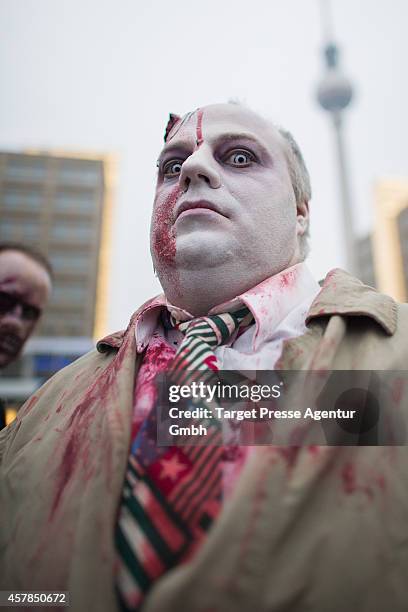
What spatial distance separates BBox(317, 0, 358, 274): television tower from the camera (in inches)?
1007

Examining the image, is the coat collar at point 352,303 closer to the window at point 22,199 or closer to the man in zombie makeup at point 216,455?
the man in zombie makeup at point 216,455

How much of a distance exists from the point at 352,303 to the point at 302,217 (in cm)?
69

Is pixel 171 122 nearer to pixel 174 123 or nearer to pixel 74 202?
pixel 174 123

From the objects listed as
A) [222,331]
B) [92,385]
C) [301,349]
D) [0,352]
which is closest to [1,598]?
[92,385]

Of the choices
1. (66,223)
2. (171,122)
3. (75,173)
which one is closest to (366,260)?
(75,173)

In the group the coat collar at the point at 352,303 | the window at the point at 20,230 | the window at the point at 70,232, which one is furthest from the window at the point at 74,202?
the coat collar at the point at 352,303

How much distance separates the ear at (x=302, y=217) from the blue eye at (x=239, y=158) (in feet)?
1.14

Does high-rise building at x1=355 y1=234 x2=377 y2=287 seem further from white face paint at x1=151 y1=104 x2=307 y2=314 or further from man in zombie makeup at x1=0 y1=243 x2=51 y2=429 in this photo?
white face paint at x1=151 y1=104 x2=307 y2=314

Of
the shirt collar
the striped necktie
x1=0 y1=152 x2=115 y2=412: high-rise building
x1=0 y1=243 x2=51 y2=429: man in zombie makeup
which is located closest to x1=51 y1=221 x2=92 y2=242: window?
x1=0 y1=152 x2=115 y2=412: high-rise building

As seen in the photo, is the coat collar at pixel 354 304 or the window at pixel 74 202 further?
the window at pixel 74 202

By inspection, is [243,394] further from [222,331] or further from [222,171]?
[222,171]

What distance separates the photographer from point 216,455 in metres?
0.98

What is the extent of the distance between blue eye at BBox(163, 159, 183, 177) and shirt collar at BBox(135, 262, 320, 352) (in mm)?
524

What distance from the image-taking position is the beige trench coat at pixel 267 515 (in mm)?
780
